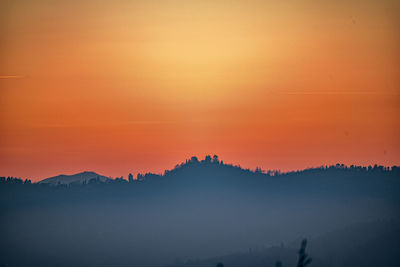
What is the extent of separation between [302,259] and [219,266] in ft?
21.4

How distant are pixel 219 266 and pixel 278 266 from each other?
439 cm

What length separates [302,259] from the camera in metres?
43.7

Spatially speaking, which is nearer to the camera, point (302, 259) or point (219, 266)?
point (302, 259)

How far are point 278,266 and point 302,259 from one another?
87.2 inches

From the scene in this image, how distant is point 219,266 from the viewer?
48.2m

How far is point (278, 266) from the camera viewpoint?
45.4 m

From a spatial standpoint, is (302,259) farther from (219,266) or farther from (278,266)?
(219,266)

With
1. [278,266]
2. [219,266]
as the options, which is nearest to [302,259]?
[278,266]
